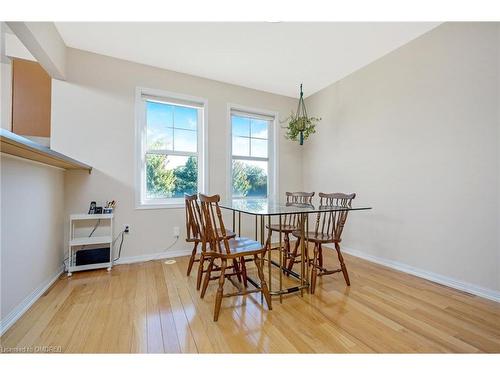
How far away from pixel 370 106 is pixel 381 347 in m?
2.68

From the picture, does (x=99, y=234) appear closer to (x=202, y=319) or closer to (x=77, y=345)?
(x=77, y=345)

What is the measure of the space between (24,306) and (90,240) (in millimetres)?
811

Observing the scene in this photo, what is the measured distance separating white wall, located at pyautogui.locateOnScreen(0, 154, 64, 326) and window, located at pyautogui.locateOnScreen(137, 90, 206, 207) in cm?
90

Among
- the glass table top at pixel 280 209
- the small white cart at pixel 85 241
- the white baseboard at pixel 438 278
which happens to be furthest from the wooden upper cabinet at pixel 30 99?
the white baseboard at pixel 438 278

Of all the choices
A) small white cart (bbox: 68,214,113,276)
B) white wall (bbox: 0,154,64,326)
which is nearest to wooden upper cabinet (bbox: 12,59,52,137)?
white wall (bbox: 0,154,64,326)

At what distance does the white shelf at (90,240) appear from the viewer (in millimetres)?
2332

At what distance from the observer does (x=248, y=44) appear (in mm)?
2504

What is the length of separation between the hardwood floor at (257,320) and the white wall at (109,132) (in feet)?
2.68

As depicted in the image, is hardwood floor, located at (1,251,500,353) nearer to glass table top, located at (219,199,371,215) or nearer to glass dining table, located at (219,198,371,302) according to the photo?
glass dining table, located at (219,198,371,302)

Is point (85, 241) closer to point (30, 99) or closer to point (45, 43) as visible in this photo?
point (30, 99)

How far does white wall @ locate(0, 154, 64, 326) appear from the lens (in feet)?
4.79

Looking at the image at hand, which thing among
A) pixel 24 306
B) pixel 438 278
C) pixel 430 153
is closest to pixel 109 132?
pixel 24 306
